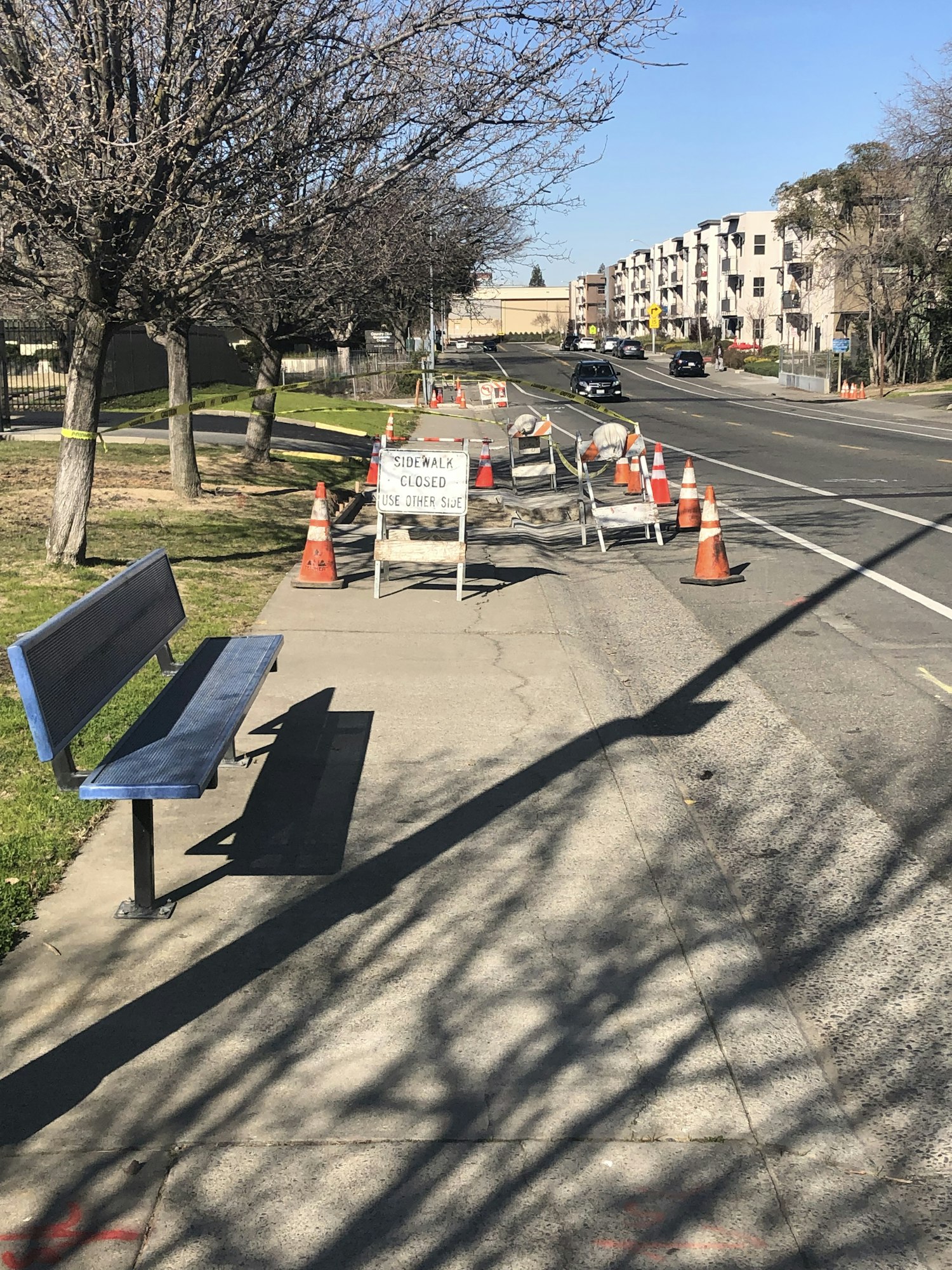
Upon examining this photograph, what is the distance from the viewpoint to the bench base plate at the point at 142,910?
483 cm

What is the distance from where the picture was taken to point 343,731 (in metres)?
7.12

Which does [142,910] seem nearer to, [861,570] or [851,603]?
[851,603]

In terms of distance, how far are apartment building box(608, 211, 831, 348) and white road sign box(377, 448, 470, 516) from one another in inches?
2512

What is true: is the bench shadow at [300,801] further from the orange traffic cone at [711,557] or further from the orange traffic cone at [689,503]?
the orange traffic cone at [689,503]

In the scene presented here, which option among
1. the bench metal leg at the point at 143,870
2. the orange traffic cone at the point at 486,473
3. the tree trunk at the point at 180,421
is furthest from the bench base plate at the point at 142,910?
the orange traffic cone at the point at 486,473

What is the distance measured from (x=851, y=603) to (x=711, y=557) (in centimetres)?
138

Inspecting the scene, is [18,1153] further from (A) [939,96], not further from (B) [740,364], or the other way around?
(B) [740,364]

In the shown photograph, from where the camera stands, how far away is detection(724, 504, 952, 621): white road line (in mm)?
10672

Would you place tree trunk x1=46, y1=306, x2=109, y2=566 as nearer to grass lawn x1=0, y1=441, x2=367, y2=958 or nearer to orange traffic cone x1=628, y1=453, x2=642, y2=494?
grass lawn x1=0, y1=441, x2=367, y2=958

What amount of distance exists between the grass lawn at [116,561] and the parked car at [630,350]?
253 feet

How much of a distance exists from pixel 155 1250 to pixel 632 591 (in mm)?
9094

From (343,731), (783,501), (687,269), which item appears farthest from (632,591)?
(687,269)

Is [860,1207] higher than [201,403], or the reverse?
[201,403]

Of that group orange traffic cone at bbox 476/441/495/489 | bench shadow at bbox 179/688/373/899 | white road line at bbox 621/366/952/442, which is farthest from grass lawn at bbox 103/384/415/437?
bench shadow at bbox 179/688/373/899
